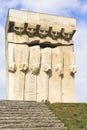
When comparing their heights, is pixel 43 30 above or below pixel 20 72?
above

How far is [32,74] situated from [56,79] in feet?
4.05

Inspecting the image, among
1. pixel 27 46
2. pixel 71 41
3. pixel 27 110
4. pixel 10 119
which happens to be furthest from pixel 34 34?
pixel 10 119

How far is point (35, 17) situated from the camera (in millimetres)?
17766

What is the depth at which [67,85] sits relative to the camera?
1786cm

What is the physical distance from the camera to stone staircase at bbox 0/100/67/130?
1132 centimetres

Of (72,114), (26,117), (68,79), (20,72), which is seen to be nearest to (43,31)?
(20,72)

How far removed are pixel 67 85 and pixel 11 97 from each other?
2.81 m

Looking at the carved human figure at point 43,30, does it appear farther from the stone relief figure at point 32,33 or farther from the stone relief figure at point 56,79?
the stone relief figure at point 56,79

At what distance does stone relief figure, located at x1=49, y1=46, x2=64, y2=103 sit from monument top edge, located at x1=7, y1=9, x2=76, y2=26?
166 centimetres

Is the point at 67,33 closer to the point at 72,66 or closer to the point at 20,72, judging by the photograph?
the point at 72,66

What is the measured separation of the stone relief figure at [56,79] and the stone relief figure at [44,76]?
24 centimetres

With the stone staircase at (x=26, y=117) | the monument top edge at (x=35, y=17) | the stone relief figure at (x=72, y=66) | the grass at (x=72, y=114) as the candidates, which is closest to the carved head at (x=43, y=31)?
the monument top edge at (x=35, y=17)

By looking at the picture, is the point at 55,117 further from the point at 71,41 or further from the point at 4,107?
the point at 71,41

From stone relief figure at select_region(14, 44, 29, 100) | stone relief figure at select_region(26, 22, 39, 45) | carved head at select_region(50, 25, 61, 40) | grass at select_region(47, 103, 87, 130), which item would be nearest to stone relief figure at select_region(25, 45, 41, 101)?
stone relief figure at select_region(14, 44, 29, 100)
